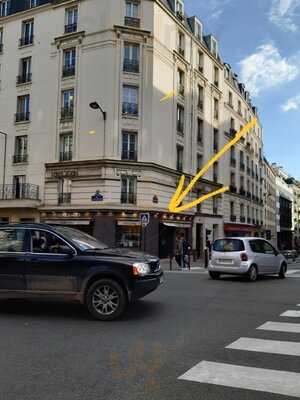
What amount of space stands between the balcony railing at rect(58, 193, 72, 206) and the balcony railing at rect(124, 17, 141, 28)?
1252cm

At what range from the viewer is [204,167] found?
3834 cm

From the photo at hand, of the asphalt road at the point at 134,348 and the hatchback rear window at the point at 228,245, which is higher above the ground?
the hatchback rear window at the point at 228,245

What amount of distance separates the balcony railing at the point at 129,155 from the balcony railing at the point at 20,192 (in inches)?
273

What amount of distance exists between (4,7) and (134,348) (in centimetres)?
3706

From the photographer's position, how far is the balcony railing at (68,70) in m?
31.6

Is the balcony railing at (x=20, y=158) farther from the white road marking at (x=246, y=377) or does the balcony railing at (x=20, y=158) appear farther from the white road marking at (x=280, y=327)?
the white road marking at (x=246, y=377)

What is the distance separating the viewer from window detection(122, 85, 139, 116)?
99.0ft

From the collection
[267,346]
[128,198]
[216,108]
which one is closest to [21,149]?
[128,198]

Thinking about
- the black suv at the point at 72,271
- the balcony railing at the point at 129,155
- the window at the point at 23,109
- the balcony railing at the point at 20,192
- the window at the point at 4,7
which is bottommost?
the black suv at the point at 72,271

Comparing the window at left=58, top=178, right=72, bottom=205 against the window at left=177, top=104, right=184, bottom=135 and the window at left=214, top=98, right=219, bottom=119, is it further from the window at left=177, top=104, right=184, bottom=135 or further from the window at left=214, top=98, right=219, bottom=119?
the window at left=214, top=98, right=219, bottom=119

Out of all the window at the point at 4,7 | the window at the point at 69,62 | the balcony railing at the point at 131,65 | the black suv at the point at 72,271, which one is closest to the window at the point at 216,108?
the balcony railing at the point at 131,65

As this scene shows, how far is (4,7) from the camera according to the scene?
36.3 m

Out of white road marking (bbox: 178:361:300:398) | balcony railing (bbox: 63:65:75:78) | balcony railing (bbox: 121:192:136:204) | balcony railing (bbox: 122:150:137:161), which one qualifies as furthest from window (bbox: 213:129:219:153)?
white road marking (bbox: 178:361:300:398)

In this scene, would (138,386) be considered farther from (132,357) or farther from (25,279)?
(25,279)
